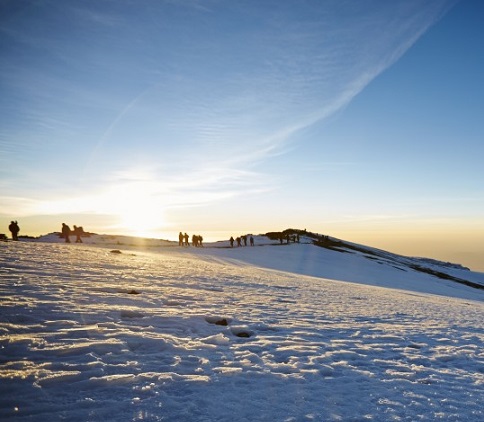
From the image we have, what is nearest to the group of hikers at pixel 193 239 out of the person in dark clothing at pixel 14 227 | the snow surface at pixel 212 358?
the person in dark clothing at pixel 14 227

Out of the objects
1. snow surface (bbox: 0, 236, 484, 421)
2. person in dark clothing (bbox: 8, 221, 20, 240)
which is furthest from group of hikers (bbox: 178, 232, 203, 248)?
snow surface (bbox: 0, 236, 484, 421)

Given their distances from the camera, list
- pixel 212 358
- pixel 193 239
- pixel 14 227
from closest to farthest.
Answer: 1. pixel 212 358
2. pixel 14 227
3. pixel 193 239

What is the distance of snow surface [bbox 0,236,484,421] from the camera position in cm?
501

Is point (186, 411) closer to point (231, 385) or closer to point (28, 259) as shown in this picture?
point (231, 385)

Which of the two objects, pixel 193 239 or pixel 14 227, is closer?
pixel 14 227

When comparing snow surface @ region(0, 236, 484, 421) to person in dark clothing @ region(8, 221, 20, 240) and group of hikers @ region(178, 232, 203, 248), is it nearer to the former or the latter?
person in dark clothing @ region(8, 221, 20, 240)

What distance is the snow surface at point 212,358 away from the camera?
16.4 ft

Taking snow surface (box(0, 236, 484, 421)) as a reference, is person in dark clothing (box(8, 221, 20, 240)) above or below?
above

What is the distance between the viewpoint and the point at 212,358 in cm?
704

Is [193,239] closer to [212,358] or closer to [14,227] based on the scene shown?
A: [14,227]

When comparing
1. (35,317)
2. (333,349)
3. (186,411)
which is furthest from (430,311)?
(35,317)

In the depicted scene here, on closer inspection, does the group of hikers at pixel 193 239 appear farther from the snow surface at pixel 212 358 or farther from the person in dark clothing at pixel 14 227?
the snow surface at pixel 212 358

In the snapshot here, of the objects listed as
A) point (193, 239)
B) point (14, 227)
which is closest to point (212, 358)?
point (14, 227)

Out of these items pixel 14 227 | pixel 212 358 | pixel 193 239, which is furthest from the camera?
pixel 193 239
